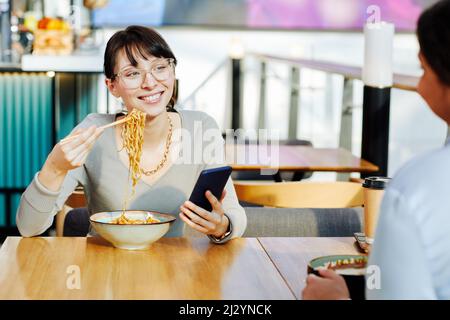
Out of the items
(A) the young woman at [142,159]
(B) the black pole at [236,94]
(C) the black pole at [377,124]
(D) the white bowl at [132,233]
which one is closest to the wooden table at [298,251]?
(A) the young woman at [142,159]

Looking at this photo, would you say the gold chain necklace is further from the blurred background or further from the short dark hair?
the blurred background

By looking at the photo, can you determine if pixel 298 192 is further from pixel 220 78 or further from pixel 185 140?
pixel 220 78

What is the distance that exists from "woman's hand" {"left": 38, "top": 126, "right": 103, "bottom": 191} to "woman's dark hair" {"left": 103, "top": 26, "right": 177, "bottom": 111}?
0.33 metres

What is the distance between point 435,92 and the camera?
1167 millimetres

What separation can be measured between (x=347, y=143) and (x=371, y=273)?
3.30 meters

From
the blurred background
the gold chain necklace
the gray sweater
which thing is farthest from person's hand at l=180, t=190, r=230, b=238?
the blurred background

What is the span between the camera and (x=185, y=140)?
228 cm

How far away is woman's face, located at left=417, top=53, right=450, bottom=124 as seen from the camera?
1.15m

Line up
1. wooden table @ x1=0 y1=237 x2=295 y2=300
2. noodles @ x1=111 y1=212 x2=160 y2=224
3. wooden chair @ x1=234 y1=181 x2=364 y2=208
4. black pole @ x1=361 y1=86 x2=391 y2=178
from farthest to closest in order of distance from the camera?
black pole @ x1=361 y1=86 x2=391 y2=178
wooden chair @ x1=234 y1=181 x2=364 y2=208
noodles @ x1=111 y1=212 x2=160 y2=224
wooden table @ x1=0 y1=237 x2=295 y2=300

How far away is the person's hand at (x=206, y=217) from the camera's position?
6.07ft

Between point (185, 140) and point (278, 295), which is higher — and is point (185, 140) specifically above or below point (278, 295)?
above

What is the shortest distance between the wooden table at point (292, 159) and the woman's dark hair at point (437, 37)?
2.07 m

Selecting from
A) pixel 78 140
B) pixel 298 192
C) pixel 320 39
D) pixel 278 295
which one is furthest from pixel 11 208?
pixel 320 39
